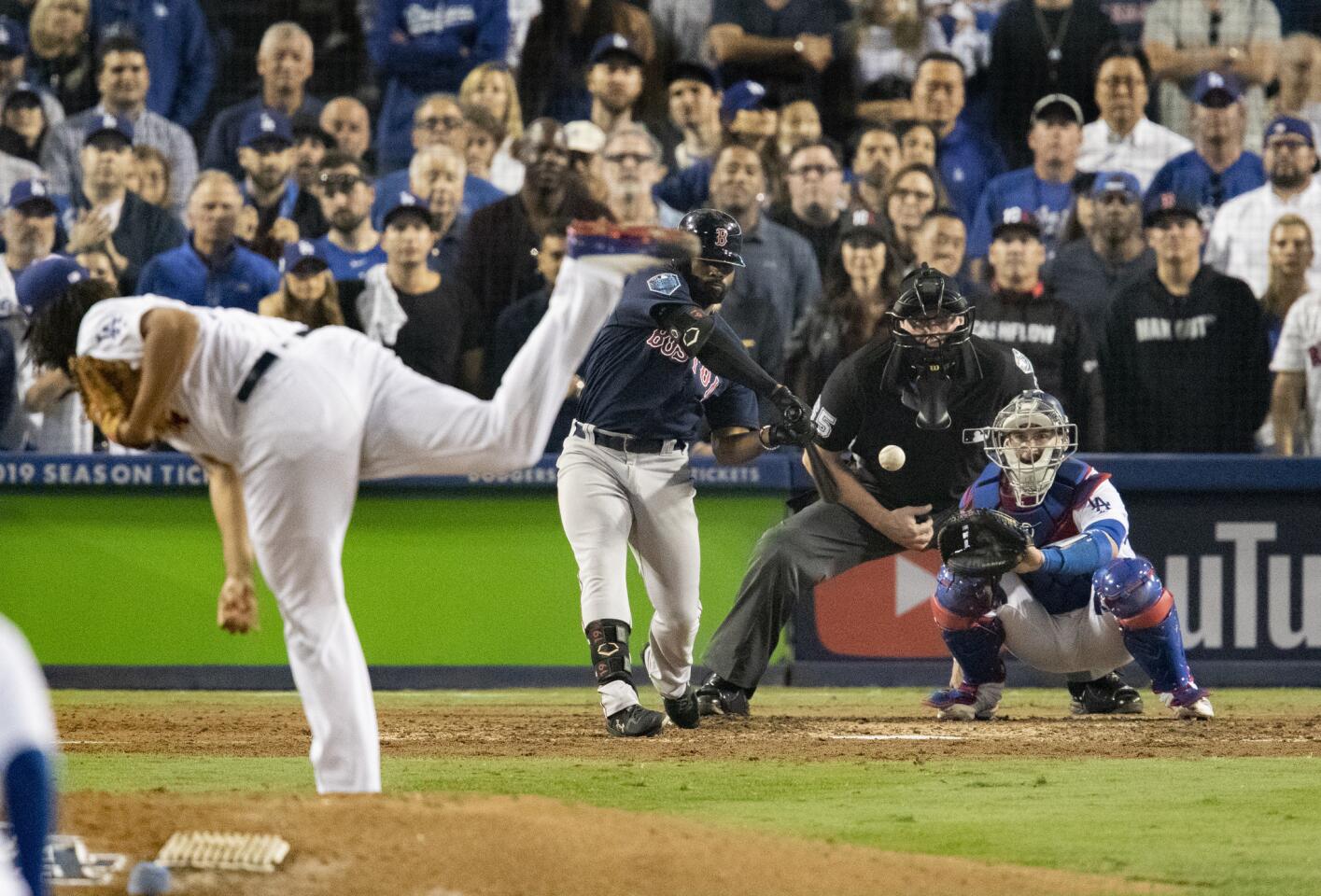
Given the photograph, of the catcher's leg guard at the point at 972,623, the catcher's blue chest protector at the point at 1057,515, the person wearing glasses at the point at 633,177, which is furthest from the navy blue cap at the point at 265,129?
the catcher's leg guard at the point at 972,623

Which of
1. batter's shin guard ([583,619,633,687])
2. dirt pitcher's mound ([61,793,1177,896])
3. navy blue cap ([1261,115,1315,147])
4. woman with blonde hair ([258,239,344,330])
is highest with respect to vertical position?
navy blue cap ([1261,115,1315,147])

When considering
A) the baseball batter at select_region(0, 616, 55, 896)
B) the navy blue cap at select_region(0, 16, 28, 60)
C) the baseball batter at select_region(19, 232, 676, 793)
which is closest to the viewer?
the baseball batter at select_region(0, 616, 55, 896)

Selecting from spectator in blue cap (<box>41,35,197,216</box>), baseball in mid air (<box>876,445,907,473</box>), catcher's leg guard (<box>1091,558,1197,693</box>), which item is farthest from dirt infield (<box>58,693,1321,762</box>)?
spectator in blue cap (<box>41,35,197,216</box>)

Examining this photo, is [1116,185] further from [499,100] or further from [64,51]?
[64,51]

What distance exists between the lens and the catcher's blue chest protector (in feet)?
25.2

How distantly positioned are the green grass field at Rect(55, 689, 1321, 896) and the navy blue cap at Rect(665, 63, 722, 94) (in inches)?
190

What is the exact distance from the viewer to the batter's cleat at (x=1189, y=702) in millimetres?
7793

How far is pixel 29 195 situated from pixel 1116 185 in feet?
20.7

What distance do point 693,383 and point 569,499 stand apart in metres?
0.72

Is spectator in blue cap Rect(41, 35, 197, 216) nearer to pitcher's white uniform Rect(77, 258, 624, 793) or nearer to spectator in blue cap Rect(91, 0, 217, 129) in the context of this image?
spectator in blue cap Rect(91, 0, 217, 129)

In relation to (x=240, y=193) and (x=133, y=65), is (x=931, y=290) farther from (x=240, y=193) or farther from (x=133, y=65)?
(x=133, y=65)

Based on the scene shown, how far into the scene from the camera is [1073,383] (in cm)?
1016

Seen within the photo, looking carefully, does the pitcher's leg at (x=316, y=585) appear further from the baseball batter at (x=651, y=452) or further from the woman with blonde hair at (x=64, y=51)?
the woman with blonde hair at (x=64, y=51)

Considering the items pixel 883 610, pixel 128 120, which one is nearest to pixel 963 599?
pixel 883 610
